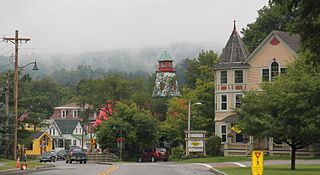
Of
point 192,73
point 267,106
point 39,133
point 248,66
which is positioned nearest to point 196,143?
point 248,66

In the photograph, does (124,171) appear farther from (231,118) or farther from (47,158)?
(47,158)

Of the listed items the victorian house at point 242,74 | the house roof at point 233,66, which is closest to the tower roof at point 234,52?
the victorian house at point 242,74

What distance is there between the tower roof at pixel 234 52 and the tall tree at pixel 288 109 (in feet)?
94.3

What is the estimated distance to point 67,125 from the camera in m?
140

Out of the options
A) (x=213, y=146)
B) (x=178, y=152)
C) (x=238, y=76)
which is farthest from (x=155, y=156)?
(x=238, y=76)

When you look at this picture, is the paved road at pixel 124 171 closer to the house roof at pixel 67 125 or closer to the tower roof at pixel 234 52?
the tower roof at pixel 234 52

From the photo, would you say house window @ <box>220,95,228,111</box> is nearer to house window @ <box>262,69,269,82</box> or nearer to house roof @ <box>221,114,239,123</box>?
house roof @ <box>221,114,239,123</box>

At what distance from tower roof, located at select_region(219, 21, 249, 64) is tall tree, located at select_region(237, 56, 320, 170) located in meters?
28.8

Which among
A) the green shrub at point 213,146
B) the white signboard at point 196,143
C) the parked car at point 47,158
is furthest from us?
the parked car at point 47,158

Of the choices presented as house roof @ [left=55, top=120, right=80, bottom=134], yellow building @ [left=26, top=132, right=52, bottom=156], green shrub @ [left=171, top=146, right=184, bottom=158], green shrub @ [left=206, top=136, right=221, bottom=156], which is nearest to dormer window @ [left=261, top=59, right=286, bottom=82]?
green shrub @ [left=206, top=136, right=221, bottom=156]

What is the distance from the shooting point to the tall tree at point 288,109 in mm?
32250

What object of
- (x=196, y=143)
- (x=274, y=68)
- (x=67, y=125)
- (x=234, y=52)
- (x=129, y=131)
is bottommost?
(x=196, y=143)

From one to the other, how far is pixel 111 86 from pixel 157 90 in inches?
318

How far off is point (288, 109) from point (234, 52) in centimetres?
3327
